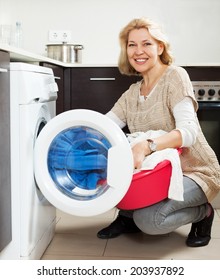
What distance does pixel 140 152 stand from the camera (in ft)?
6.01

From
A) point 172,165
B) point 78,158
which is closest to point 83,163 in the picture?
point 78,158

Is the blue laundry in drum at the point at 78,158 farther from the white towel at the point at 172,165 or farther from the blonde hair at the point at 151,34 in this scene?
the blonde hair at the point at 151,34

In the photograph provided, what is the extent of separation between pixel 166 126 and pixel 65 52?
4.43ft

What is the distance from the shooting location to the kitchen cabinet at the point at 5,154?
1.55m

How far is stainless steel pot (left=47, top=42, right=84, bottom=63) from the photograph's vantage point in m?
3.15

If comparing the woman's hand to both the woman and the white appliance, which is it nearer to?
the woman

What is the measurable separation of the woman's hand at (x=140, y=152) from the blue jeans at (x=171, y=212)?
224 millimetres

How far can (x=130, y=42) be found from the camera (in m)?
2.13

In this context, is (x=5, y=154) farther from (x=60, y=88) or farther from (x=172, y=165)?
(x=60, y=88)

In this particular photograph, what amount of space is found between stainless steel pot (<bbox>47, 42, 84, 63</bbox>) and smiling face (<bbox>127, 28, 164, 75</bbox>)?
110 cm

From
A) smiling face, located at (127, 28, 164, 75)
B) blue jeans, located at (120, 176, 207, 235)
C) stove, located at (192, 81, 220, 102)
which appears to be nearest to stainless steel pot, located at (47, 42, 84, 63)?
stove, located at (192, 81, 220, 102)

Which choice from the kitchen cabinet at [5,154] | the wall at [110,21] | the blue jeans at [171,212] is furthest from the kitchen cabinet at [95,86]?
the kitchen cabinet at [5,154]
